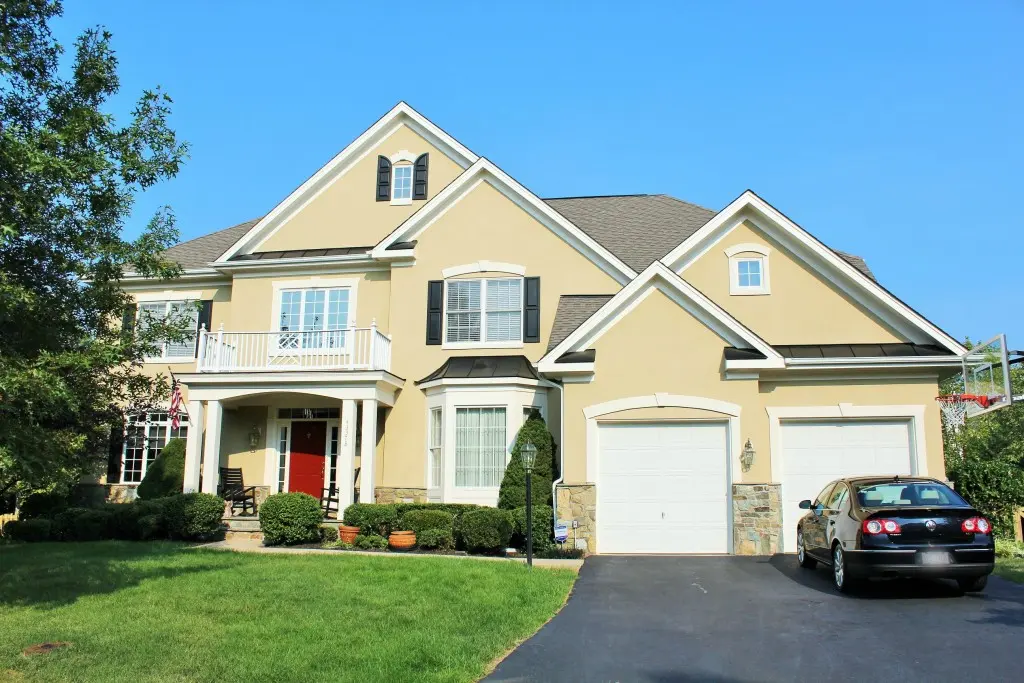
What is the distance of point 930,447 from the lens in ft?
47.9

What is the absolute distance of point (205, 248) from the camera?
23078mm

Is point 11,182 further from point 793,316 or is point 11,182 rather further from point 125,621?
A: point 793,316

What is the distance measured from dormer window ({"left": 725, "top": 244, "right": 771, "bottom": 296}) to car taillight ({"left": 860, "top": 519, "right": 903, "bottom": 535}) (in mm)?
8108

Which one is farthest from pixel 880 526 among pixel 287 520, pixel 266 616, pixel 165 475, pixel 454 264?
pixel 165 475

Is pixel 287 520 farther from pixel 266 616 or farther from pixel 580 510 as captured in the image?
pixel 266 616

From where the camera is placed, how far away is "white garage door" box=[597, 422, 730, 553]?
1430 cm

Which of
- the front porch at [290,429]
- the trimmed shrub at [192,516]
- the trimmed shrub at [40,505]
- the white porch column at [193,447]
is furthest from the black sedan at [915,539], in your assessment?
the trimmed shrub at [40,505]

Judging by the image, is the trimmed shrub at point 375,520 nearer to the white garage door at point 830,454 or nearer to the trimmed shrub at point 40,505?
the trimmed shrub at point 40,505

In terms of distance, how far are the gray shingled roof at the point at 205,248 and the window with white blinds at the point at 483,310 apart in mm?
6838

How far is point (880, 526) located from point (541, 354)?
9827mm

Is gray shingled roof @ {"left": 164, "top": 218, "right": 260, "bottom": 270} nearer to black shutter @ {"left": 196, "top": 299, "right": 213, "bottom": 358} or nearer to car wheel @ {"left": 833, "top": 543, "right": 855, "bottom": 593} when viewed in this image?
black shutter @ {"left": 196, "top": 299, "right": 213, "bottom": 358}

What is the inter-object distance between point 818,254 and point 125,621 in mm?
14073

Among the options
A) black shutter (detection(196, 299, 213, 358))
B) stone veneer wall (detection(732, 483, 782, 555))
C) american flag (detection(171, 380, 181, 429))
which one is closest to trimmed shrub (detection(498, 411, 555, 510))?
stone veneer wall (detection(732, 483, 782, 555))

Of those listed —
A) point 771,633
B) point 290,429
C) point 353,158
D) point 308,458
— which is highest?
point 353,158
